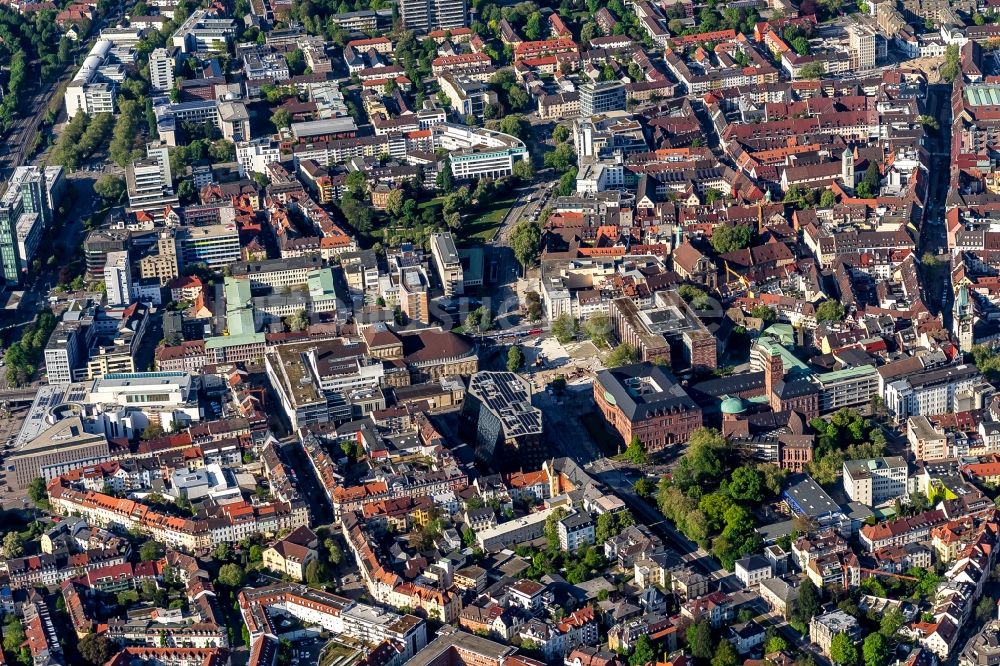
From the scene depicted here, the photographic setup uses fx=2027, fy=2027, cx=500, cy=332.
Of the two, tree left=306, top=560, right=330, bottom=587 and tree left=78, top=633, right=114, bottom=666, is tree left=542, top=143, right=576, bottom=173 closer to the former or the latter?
tree left=306, top=560, right=330, bottom=587

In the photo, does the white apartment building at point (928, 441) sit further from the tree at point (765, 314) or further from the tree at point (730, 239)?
the tree at point (730, 239)

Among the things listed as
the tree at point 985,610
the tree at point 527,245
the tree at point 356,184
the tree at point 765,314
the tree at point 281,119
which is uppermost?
the tree at point 281,119

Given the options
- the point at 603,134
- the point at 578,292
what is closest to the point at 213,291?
the point at 578,292

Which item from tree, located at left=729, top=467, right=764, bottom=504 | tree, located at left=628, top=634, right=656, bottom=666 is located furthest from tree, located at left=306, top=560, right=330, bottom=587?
tree, located at left=729, top=467, right=764, bottom=504

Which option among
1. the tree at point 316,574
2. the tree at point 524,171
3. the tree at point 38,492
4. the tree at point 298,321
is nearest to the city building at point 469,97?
the tree at point 524,171

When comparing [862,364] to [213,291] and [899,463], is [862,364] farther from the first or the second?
[213,291]
